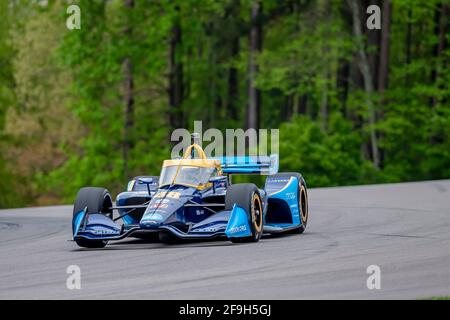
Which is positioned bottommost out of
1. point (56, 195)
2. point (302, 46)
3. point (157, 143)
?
point (56, 195)

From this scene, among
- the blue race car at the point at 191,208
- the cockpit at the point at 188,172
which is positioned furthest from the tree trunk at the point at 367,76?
the cockpit at the point at 188,172

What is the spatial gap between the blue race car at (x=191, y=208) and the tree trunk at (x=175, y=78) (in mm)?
30630

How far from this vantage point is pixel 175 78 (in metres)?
48.5

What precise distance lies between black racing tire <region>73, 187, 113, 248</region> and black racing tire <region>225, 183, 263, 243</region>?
2003 millimetres

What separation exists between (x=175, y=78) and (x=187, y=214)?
3337 centimetres

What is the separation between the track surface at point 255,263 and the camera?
10898mm

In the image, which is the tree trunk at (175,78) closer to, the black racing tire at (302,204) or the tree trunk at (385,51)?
the tree trunk at (385,51)

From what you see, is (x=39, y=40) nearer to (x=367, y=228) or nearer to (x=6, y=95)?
(x=6, y=95)

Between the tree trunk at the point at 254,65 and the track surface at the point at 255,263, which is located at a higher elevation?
the tree trunk at the point at 254,65

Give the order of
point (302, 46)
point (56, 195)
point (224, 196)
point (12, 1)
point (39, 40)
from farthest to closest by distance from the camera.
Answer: point (12, 1), point (56, 195), point (39, 40), point (302, 46), point (224, 196)

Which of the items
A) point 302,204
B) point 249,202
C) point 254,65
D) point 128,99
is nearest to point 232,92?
point 254,65

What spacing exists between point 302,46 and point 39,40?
61.1 ft
